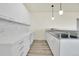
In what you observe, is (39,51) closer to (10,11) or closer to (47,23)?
(10,11)

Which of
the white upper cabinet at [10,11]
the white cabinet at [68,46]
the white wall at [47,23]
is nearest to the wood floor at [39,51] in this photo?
the white upper cabinet at [10,11]

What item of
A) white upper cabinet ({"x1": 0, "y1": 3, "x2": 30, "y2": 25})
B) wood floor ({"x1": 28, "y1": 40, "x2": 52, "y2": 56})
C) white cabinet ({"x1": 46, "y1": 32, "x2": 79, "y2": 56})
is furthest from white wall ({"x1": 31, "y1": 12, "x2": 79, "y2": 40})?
white cabinet ({"x1": 46, "y1": 32, "x2": 79, "y2": 56})

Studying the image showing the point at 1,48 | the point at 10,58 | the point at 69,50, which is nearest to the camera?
the point at 10,58

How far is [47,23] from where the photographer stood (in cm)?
1033

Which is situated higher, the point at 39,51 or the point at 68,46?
the point at 68,46

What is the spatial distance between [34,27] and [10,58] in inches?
379

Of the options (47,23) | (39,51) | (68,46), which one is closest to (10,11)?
(68,46)

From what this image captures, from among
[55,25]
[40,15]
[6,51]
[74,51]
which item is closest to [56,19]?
[55,25]

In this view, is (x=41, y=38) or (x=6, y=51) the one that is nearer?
(x=6, y=51)

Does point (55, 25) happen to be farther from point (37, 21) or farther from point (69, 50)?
point (69, 50)

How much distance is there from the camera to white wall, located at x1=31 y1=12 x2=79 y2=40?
1024cm

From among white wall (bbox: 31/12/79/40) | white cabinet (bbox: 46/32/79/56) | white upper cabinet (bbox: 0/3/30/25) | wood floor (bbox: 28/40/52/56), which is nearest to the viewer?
white upper cabinet (bbox: 0/3/30/25)

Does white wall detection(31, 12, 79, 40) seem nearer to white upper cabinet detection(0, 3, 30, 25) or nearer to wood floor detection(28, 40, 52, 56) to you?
wood floor detection(28, 40, 52, 56)

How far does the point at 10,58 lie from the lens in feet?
2.21
